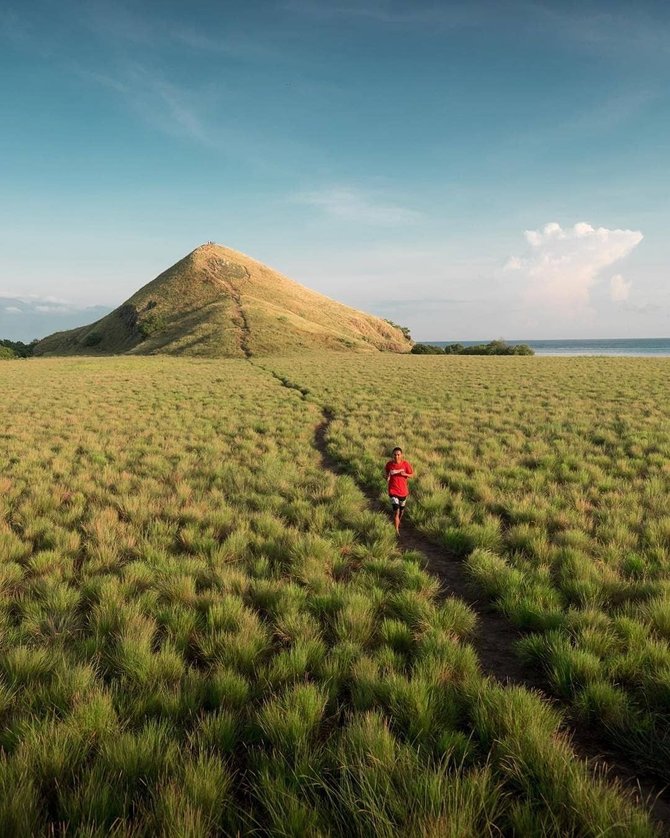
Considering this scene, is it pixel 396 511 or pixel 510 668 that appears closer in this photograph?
pixel 510 668

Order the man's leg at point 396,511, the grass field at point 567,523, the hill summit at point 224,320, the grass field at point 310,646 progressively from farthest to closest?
the hill summit at point 224,320
the man's leg at point 396,511
the grass field at point 567,523
the grass field at point 310,646

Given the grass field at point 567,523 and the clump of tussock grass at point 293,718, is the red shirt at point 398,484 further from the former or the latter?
the clump of tussock grass at point 293,718

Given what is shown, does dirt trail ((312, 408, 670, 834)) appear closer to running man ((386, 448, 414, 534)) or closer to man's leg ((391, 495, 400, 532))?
man's leg ((391, 495, 400, 532))

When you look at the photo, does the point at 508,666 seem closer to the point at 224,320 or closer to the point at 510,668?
the point at 510,668

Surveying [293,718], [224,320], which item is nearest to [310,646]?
[293,718]

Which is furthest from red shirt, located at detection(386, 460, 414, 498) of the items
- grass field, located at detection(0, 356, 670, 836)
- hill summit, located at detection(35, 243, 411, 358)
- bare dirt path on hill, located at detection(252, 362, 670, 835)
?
hill summit, located at detection(35, 243, 411, 358)

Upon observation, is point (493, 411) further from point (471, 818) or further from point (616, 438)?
point (471, 818)

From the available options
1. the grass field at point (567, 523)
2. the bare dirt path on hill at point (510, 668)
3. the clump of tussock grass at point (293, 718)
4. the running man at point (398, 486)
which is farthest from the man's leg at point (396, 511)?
the clump of tussock grass at point (293, 718)

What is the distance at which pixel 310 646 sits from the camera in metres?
4.15

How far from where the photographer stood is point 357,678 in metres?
3.71

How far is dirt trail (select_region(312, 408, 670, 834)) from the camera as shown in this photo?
9.56 feet

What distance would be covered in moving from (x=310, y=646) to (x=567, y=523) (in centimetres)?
528

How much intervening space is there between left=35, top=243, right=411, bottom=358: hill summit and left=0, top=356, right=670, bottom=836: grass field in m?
64.6

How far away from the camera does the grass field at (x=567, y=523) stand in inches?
147
